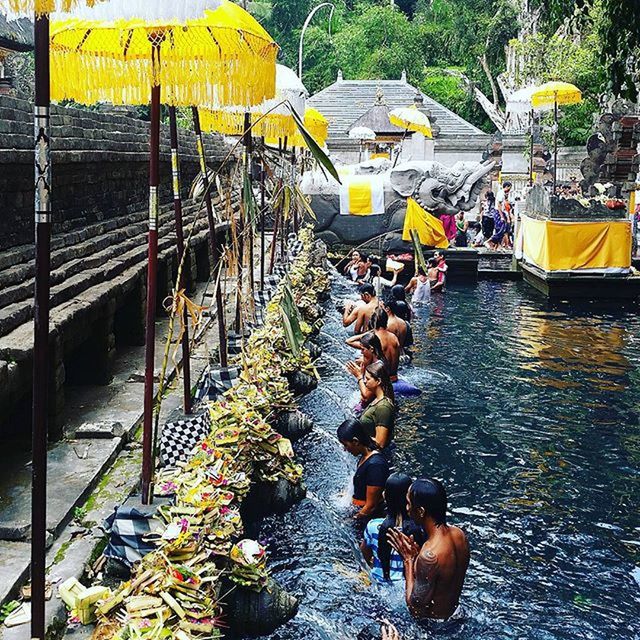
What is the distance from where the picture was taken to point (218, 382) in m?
8.29

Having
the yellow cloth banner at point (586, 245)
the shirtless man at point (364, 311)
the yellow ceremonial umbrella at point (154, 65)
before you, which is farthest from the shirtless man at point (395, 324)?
the yellow cloth banner at point (586, 245)

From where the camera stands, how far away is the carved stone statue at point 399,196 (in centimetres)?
2398

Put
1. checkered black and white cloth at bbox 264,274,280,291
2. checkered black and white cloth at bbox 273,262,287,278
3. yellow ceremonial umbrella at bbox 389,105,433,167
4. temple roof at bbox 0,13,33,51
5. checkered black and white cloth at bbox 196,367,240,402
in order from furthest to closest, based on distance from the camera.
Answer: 1. yellow ceremonial umbrella at bbox 389,105,433,167
2. checkered black and white cloth at bbox 273,262,287,278
3. checkered black and white cloth at bbox 264,274,280,291
4. temple roof at bbox 0,13,33,51
5. checkered black and white cloth at bbox 196,367,240,402

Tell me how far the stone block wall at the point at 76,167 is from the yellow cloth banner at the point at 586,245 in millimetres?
9394

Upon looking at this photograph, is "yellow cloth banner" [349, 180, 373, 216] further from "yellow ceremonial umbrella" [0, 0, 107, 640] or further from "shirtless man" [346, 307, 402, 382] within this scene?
"yellow ceremonial umbrella" [0, 0, 107, 640]

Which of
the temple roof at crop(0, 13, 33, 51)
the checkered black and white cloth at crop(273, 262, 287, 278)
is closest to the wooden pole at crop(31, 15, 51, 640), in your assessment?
the temple roof at crop(0, 13, 33, 51)

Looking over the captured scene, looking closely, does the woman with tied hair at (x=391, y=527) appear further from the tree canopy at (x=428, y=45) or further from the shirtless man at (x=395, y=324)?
the tree canopy at (x=428, y=45)

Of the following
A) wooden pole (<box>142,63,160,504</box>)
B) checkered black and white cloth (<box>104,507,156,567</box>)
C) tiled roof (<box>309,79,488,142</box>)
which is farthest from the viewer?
tiled roof (<box>309,79,488,142</box>)

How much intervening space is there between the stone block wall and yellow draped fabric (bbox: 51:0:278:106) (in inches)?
53.9

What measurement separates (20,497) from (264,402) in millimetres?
2330

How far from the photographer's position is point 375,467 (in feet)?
24.9

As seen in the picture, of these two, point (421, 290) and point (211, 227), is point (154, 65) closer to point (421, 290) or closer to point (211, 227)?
point (211, 227)

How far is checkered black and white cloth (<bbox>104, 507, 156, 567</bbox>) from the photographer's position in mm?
5094

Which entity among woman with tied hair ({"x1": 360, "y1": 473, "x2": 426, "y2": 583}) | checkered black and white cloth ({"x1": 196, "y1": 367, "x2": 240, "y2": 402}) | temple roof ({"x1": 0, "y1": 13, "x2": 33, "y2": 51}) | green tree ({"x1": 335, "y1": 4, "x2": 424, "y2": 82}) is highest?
green tree ({"x1": 335, "y1": 4, "x2": 424, "y2": 82})
